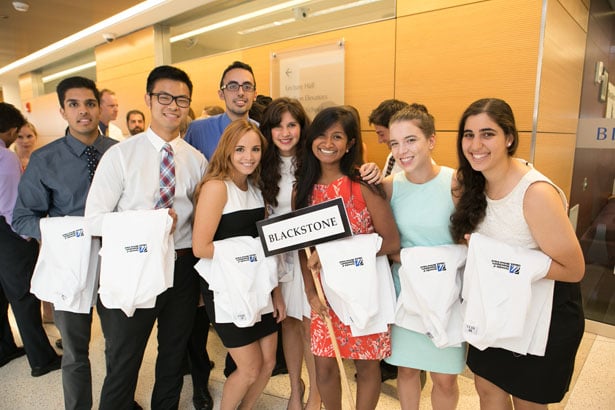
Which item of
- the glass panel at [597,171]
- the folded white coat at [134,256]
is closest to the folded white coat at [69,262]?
the folded white coat at [134,256]

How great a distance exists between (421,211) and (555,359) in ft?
2.44

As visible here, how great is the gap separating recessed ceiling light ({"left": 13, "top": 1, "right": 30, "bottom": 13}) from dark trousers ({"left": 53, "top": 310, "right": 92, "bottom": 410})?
4202mm

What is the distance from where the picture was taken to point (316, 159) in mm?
1822

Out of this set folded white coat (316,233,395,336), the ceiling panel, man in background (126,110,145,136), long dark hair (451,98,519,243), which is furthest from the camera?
man in background (126,110,145,136)

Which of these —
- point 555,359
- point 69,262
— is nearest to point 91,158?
point 69,262

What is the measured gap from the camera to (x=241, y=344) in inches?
73.2

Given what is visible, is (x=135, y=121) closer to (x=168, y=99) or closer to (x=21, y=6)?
(x=21, y=6)

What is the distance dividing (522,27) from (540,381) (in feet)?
7.50

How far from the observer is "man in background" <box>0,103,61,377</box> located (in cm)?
254

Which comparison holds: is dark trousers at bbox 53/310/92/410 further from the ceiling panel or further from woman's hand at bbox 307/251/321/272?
the ceiling panel

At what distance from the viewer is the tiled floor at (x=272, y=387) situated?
2434mm

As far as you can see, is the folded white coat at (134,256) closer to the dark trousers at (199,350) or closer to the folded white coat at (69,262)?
the folded white coat at (69,262)

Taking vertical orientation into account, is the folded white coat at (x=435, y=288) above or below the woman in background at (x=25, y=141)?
below

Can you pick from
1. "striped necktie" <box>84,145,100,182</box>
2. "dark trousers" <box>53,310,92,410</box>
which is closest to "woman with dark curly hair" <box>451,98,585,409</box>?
"striped necktie" <box>84,145,100,182</box>
